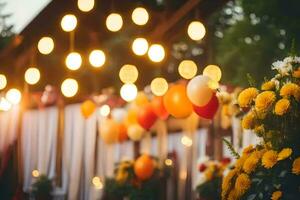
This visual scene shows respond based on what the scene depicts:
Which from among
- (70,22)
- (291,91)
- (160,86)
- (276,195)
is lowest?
(276,195)

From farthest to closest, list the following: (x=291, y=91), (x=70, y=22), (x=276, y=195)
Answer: (x=70, y=22) < (x=291, y=91) < (x=276, y=195)

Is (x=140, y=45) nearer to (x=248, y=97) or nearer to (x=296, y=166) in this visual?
(x=248, y=97)

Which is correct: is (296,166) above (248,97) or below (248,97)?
below

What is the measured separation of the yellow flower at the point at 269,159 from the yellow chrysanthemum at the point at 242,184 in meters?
0.16

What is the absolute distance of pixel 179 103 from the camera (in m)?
5.73

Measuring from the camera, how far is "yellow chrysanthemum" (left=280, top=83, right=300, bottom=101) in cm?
331

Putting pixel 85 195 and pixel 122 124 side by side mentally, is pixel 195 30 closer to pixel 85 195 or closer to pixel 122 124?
pixel 122 124

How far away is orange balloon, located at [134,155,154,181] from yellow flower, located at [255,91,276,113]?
4.31 metres

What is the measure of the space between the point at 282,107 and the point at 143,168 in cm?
446

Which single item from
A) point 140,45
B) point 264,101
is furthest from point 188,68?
point 264,101

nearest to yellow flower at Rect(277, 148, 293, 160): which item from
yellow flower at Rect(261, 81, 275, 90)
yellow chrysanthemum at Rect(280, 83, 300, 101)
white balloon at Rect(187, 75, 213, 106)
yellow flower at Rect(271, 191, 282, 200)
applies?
yellow flower at Rect(271, 191, 282, 200)

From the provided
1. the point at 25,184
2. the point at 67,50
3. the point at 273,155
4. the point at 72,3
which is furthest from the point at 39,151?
the point at 273,155

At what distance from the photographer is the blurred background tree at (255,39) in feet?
26.7

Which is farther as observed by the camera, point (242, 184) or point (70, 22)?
point (70, 22)
